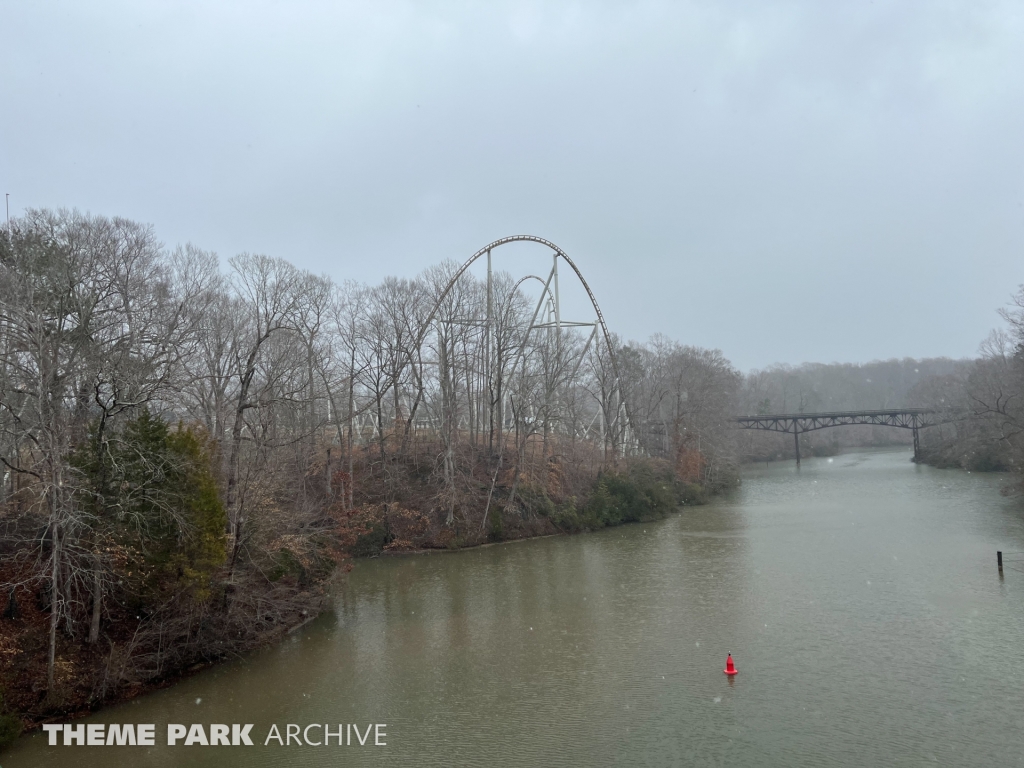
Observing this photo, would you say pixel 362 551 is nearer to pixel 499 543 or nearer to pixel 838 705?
pixel 499 543

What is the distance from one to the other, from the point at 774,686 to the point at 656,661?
7.00 feet

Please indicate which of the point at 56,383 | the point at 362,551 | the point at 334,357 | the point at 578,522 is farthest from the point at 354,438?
the point at 56,383

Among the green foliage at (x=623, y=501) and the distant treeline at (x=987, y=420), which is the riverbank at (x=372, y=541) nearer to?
the green foliage at (x=623, y=501)

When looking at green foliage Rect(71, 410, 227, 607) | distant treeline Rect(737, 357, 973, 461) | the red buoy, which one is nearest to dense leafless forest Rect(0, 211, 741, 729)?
green foliage Rect(71, 410, 227, 607)

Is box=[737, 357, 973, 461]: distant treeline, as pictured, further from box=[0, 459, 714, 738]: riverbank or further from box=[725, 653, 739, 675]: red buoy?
box=[725, 653, 739, 675]: red buoy

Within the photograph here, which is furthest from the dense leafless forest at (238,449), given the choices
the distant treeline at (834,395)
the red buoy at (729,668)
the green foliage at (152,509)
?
the distant treeline at (834,395)

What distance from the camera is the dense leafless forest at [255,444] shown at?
11648 millimetres

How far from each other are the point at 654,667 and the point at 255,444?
11.3 metres

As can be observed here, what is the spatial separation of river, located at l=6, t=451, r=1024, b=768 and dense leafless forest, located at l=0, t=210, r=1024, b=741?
1.46 m

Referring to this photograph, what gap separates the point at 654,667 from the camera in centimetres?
1232

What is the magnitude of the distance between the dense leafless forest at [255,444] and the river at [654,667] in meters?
1.46

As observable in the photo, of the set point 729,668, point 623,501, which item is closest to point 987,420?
point 623,501

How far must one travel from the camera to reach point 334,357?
31016mm

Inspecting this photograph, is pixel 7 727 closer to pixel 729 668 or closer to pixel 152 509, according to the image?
pixel 152 509
